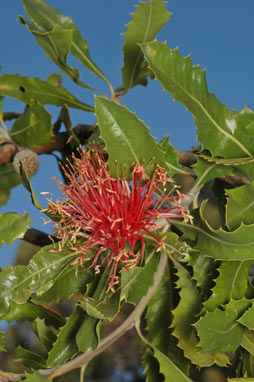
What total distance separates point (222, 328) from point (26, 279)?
0.35 m

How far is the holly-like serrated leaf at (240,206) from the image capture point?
0.82m

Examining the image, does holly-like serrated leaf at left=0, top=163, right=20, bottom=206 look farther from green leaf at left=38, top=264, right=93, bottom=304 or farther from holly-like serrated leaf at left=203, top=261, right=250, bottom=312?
holly-like serrated leaf at left=203, top=261, right=250, bottom=312

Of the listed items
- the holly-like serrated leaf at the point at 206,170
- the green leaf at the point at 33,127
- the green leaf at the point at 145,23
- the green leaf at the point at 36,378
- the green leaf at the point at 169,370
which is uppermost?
the green leaf at the point at 145,23

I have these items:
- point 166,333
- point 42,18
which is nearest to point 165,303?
point 166,333

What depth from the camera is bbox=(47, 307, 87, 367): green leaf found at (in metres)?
0.83

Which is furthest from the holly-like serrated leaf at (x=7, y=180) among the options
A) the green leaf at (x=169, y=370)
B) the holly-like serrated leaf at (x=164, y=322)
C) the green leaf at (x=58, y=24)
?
the green leaf at (x=169, y=370)

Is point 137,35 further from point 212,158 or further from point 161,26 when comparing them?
point 212,158

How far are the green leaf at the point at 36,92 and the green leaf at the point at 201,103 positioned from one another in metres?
0.42

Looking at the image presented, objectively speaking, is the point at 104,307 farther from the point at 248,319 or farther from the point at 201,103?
the point at 201,103

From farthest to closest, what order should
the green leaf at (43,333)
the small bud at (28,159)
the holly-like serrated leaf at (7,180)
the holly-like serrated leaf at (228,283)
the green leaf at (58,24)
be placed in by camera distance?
the holly-like serrated leaf at (7,180)
the small bud at (28,159)
the green leaf at (58,24)
the green leaf at (43,333)
the holly-like serrated leaf at (228,283)

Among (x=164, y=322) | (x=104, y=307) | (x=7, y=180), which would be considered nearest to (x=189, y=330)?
(x=164, y=322)

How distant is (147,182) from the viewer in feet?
2.69

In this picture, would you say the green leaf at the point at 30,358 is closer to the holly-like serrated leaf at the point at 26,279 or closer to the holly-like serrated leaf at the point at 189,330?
the holly-like serrated leaf at the point at 26,279

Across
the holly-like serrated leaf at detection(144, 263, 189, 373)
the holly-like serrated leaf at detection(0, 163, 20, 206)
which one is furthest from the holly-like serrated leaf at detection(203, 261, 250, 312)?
the holly-like serrated leaf at detection(0, 163, 20, 206)
